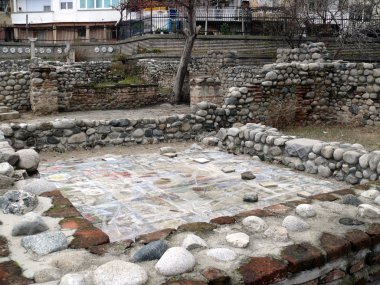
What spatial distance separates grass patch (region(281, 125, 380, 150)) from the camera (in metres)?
9.02

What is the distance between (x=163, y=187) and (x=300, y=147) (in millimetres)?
2326

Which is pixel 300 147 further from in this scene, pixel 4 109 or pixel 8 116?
pixel 4 109

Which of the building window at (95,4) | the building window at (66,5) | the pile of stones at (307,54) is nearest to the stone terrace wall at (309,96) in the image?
the pile of stones at (307,54)

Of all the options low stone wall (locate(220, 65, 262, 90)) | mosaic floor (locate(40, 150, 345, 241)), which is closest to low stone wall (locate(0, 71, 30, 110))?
low stone wall (locate(220, 65, 262, 90))

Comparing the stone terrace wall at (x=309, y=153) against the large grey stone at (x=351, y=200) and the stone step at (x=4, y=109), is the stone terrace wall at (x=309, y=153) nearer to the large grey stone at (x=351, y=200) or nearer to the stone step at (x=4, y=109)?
the large grey stone at (x=351, y=200)

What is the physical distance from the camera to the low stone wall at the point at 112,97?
1630cm

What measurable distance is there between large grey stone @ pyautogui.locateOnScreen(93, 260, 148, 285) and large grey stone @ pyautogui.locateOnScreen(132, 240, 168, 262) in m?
0.18

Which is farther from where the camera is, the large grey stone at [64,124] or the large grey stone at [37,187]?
the large grey stone at [64,124]

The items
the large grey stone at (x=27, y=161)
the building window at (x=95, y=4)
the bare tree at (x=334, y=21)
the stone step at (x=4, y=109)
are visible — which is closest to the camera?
the large grey stone at (x=27, y=161)

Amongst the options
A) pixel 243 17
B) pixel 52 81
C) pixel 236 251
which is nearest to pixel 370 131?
pixel 236 251

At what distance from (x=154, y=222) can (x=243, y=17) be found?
26.2 metres

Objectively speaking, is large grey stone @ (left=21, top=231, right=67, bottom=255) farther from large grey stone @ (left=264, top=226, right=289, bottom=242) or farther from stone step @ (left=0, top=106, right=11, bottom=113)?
stone step @ (left=0, top=106, right=11, bottom=113)

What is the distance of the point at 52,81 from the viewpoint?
15.1m

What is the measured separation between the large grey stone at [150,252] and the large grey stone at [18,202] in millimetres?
1326
